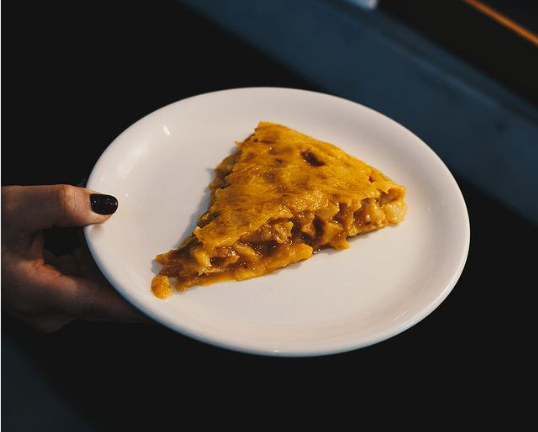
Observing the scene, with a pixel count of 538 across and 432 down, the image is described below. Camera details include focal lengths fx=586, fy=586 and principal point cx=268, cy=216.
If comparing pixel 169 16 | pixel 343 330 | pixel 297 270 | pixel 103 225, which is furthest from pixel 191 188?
pixel 169 16

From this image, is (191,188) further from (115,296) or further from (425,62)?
(425,62)

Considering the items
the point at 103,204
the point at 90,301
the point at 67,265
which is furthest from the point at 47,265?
the point at 103,204

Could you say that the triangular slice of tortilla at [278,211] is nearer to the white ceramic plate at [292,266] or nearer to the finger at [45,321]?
the white ceramic plate at [292,266]

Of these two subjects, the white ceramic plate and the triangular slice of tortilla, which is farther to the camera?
the triangular slice of tortilla

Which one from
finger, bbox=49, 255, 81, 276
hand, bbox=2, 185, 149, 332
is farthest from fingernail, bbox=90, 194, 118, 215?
finger, bbox=49, 255, 81, 276

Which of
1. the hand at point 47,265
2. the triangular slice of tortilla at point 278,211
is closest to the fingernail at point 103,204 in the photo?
the hand at point 47,265

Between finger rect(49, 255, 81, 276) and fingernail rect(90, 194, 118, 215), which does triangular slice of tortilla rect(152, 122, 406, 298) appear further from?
finger rect(49, 255, 81, 276)
